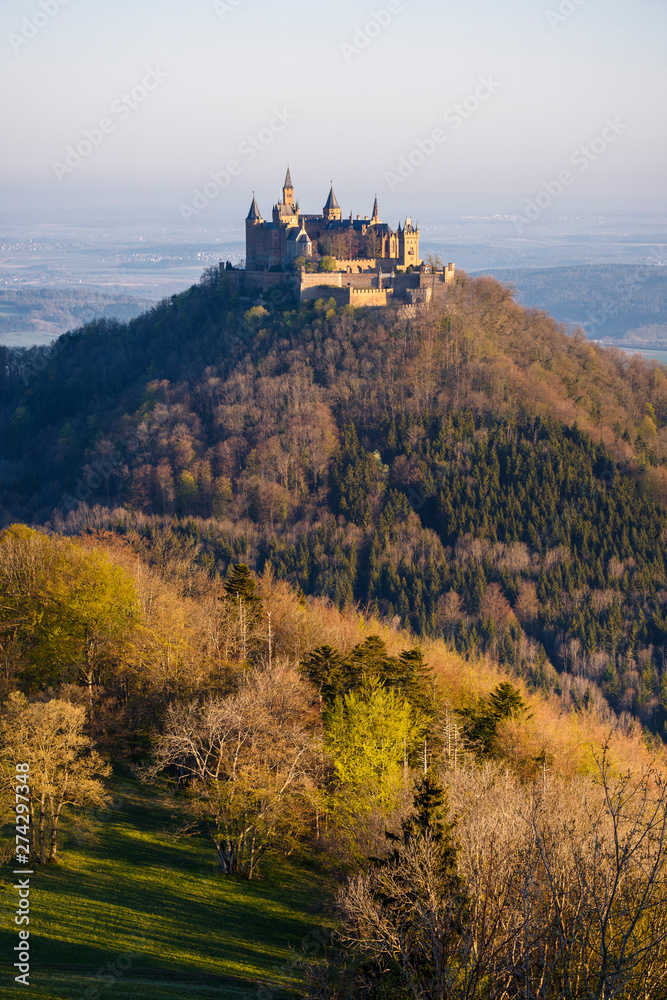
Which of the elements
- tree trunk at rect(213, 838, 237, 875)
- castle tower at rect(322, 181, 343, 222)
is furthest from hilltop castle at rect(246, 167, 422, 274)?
tree trunk at rect(213, 838, 237, 875)

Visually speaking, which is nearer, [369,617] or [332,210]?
[369,617]

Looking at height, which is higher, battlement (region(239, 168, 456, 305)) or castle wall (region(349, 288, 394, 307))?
battlement (region(239, 168, 456, 305))

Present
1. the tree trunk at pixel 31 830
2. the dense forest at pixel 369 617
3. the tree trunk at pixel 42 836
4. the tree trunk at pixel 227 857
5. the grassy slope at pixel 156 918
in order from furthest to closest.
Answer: the tree trunk at pixel 227 857, the tree trunk at pixel 42 836, the tree trunk at pixel 31 830, the grassy slope at pixel 156 918, the dense forest at pixel 369 617

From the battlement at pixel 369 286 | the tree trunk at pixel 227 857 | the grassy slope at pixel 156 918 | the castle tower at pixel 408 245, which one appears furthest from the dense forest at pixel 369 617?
the castle tower at pixel 408 245

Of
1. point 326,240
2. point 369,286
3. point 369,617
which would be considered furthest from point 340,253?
point 369,617

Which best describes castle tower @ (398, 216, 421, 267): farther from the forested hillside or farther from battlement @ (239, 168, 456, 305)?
the forested hillside

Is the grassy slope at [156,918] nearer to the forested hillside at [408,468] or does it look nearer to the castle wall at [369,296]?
the forested hillside at [408,468]

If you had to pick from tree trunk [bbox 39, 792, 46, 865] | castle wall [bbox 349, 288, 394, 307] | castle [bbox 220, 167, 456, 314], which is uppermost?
castle [bbox 220, 167, 456, 314]

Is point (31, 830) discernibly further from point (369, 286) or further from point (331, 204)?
point (331, 204)

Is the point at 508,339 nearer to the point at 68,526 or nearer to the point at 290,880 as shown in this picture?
the point at 68,526
